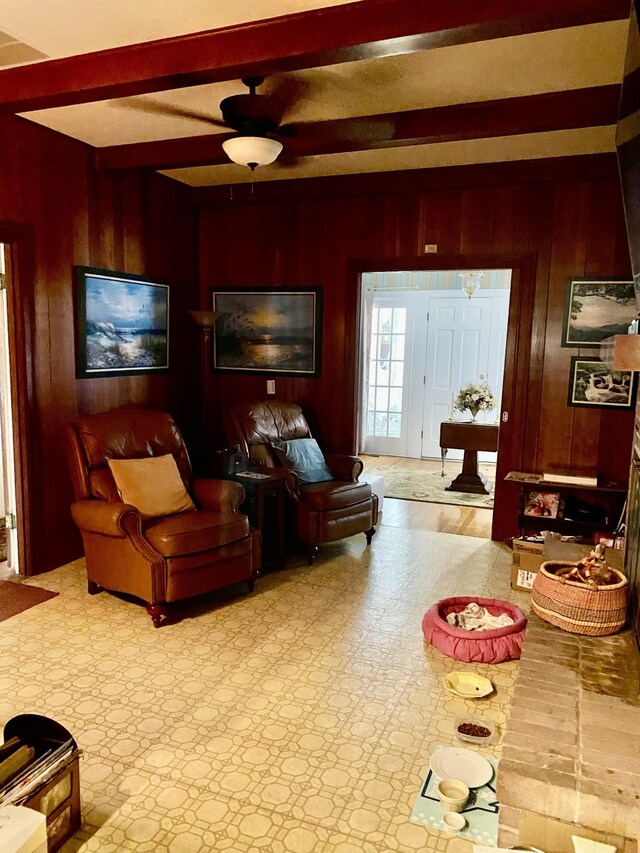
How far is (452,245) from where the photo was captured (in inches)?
186

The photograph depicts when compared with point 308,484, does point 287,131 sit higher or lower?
higher

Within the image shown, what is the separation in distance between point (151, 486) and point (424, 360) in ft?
17.1

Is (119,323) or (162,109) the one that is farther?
(119,323)

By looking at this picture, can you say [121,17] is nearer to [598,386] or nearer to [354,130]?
[354,130]

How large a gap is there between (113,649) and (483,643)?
1819mm

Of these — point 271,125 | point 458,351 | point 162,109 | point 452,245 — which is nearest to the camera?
point 271,125

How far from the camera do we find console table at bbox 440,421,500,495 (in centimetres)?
652

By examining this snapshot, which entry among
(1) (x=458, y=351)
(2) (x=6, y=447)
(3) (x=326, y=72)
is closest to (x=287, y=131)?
(3) (x=326, y=72)

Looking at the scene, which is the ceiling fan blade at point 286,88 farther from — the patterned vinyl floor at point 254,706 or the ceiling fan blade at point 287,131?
the patterned vinyl floor at point 254,706

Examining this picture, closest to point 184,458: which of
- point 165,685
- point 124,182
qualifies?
point 165,685

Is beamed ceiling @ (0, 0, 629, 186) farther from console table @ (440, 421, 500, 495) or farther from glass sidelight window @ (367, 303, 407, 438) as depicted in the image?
glass sidelight window @ (367, 303, 407, 438)

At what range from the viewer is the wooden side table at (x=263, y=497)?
400 cm

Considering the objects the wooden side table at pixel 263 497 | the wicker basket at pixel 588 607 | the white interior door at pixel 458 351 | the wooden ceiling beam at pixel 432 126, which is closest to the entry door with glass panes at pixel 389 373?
the white interior door at pixel 458 351

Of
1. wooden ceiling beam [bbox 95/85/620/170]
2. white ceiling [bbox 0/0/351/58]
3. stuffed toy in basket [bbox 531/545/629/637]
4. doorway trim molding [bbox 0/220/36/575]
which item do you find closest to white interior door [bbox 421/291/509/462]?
wooden ceiling beam [bbox 95/85/620/170]
